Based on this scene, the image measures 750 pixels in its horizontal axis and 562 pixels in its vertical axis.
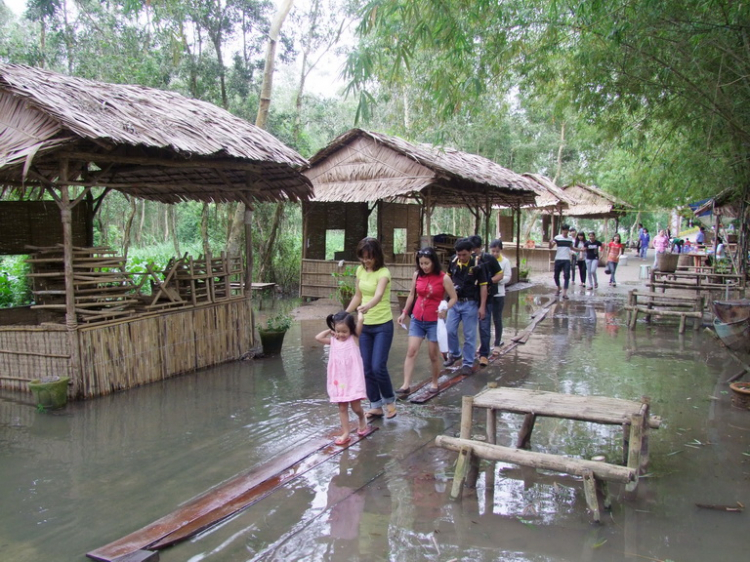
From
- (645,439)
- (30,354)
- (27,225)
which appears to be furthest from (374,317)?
(27,225)

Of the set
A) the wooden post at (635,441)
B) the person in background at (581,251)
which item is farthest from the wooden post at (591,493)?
the person in background at (581,251)

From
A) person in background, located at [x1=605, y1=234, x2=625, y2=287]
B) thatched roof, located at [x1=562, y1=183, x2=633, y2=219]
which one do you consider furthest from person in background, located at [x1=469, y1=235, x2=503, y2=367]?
thatched roof, located at [x1=562, y1=183, x2=633, y2=219]

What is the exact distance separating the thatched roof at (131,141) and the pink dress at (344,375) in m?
3.11

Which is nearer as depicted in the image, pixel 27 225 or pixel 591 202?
pixel 27 225

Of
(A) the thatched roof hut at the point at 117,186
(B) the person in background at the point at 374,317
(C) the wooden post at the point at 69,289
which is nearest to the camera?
(B) the person in background at the point at 374,317

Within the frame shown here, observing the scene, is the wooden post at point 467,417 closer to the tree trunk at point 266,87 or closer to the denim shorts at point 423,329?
the denim shorts at point 423,329

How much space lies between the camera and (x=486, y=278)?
7.18 meters

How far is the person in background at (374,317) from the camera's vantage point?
18.0 ft

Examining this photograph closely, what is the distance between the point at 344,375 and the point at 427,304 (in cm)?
159

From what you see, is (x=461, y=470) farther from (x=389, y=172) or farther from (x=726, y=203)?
(x=726, y=203)

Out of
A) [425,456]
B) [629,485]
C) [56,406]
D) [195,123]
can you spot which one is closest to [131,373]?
[56,406]

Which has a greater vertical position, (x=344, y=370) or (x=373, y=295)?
(x=373, y=295)

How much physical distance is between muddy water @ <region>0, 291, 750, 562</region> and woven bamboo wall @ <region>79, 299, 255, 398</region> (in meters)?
0.27

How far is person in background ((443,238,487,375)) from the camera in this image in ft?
23.2
